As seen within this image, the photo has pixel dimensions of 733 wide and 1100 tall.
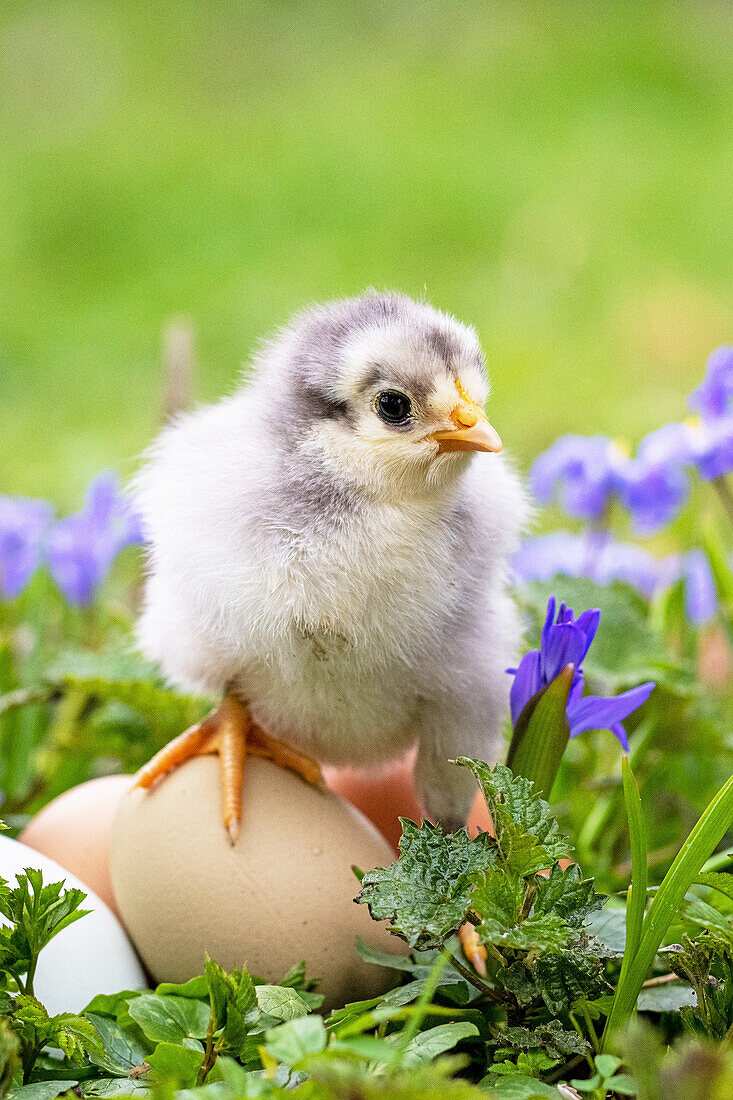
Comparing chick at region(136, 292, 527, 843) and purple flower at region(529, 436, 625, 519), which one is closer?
chick at region(136, 292, 527, 843)

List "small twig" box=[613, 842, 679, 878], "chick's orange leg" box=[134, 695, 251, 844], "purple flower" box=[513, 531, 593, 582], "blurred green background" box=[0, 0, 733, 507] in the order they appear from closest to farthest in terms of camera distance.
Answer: "chick's orange leg" box=[134, 695, 251, 844] < "small twig" box=[613, 842, 679, 878] < "purple flower" box=[513, 531, 593, 582] < "blurred green background" box=[0, 0, 733, 507]

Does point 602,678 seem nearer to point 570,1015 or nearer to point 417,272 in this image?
point 570,1015

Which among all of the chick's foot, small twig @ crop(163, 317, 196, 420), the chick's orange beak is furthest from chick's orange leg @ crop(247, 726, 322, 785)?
small twig @ crop(163, 317, 196, 420)

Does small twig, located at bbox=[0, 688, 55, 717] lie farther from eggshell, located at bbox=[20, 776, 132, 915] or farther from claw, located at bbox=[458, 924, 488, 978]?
claw, located at bbox=[458, 924, 488, 978]

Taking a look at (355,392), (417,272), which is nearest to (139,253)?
(417,272)

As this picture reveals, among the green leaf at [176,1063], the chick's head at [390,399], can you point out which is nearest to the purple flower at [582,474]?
the chick's head at [390,399]

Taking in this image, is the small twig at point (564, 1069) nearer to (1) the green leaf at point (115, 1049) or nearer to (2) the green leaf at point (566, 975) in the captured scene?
(2) the green leaf at point (566, 975)

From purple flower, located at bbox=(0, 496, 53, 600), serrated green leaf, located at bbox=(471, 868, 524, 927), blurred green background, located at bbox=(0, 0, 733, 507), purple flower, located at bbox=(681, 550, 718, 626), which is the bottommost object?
serrated green leaf, located at bbox=(471, 868, 524, 927)

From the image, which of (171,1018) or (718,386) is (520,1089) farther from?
(718,386)
